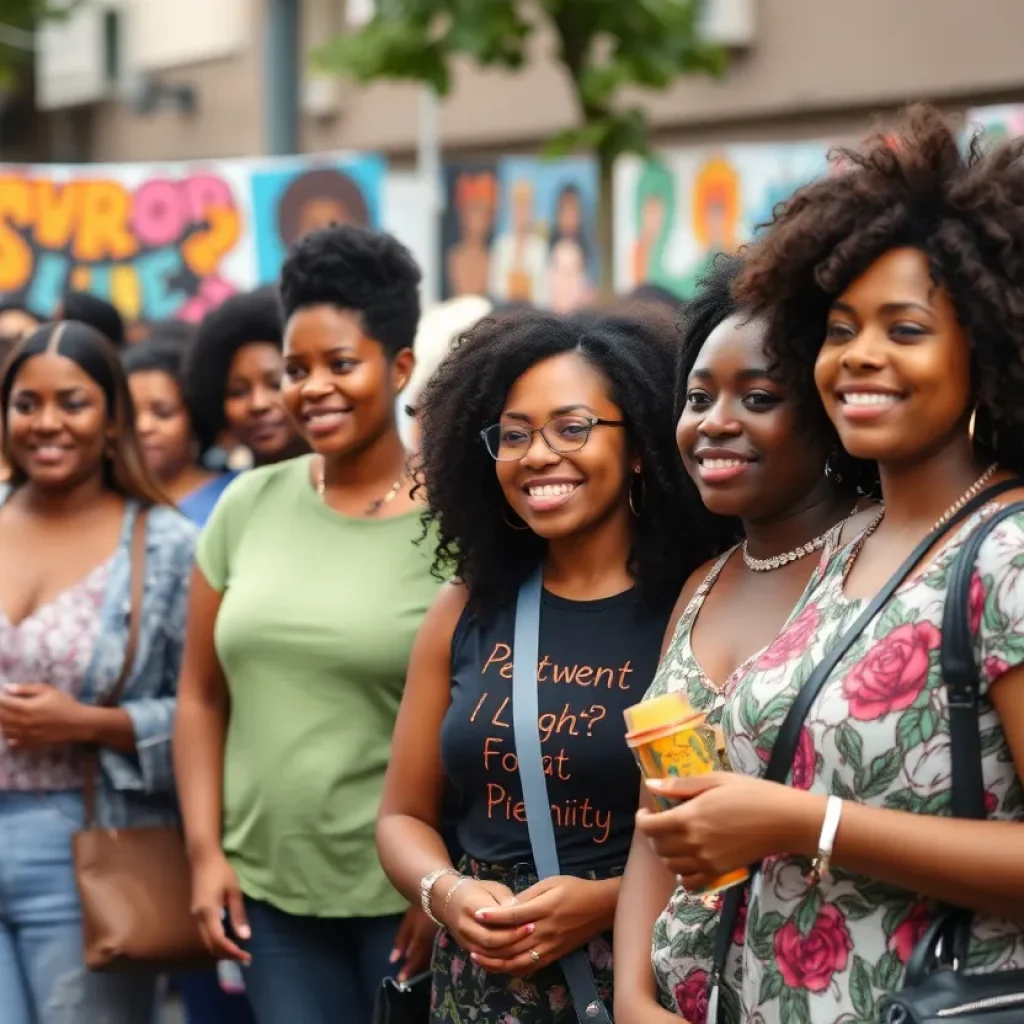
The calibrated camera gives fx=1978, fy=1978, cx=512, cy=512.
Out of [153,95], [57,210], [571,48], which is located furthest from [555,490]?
[153,95]

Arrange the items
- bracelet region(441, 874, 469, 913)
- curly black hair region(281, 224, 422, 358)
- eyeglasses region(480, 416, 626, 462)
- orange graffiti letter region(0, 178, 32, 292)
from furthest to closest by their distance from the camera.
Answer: orange graffiti letter region(0, 178, 32, 292)
curly black hair region(281, 224, 422, 358)
eyeglasses region(480, 416, 626, 462)
bracelet region(441, 874, 469, 913)

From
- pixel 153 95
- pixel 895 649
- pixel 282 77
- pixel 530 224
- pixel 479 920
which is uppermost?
pixel 153 95

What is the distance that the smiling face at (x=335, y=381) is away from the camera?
441 centimetres

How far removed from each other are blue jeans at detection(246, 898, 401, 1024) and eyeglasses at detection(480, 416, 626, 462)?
1132 mm

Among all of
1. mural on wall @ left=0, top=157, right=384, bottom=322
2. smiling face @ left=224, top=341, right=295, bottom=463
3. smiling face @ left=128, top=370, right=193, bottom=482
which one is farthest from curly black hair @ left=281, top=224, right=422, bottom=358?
mural on wall @ left=0, top=157, right=384, bottom=322

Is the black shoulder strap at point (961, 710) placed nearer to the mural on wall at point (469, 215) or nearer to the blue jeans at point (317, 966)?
the blue jeans at point (317, 966)

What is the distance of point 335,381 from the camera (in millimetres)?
4426

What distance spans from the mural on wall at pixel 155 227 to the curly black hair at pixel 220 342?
396cm

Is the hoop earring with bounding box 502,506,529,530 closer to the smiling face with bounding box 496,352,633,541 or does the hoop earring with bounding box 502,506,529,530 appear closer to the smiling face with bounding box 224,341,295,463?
the smiling face with bounding box 496,352,633,541

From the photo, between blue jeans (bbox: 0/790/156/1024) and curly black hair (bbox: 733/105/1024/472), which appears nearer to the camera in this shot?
curly black hair (bbox: 733/105/1024/472)

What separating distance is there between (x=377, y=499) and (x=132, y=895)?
107cm

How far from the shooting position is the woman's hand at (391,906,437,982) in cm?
405

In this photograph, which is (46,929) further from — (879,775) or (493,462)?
(879,775)

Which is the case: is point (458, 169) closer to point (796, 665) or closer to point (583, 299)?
point (583, 299)
